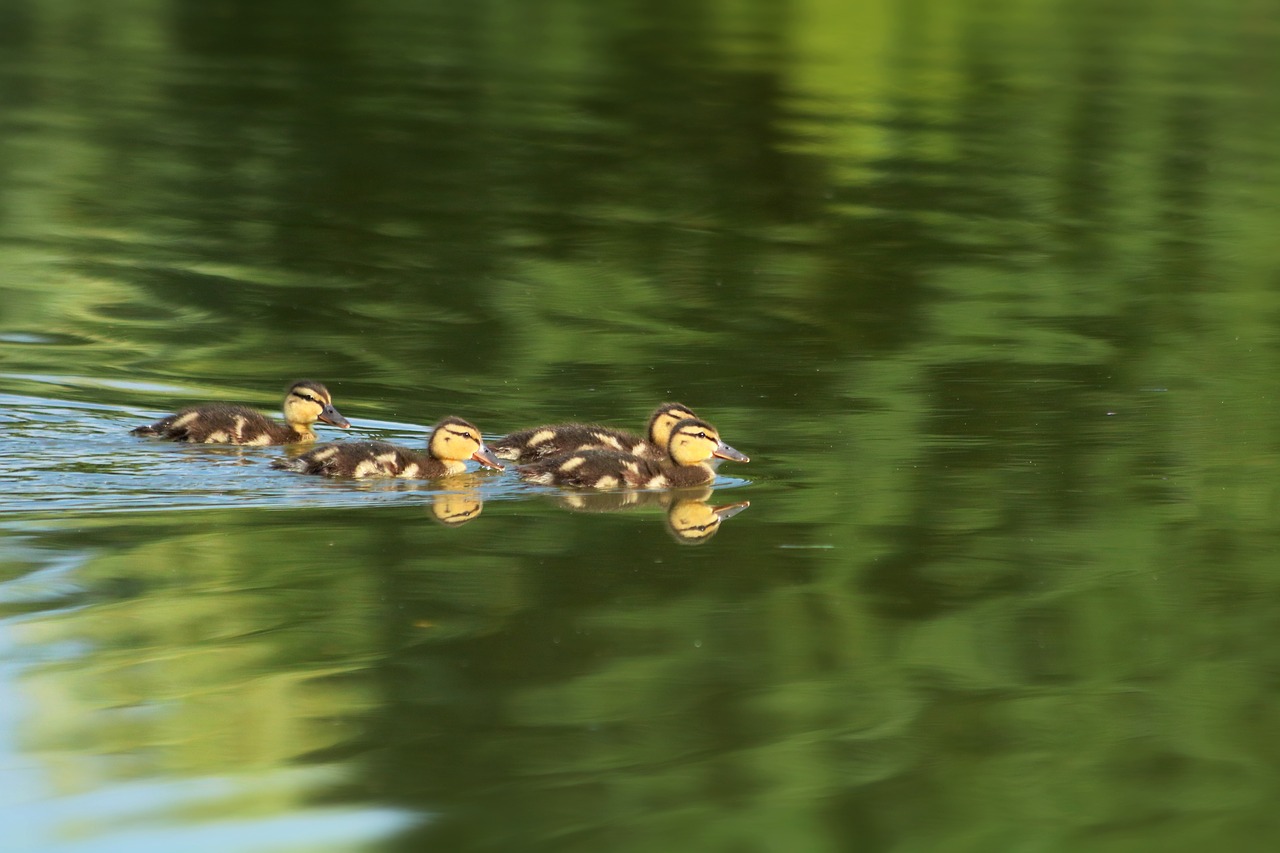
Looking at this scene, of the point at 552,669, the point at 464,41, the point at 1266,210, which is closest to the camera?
the point at 552,669

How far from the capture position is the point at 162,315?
35.6ft

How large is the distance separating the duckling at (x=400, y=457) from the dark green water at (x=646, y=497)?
12cm

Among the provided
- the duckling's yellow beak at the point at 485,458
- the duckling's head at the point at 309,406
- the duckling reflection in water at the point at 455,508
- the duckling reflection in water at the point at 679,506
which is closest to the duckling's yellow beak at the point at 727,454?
the duckling reflection in water at the point at 679,506

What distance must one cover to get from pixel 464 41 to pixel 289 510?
20.4 meters

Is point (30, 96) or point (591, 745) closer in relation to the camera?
point (591, 745)

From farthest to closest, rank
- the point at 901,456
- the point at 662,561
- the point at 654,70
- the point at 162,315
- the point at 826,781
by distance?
the point at 654,70
the point at 162,315
the point at 901,456
the point at 662,561
the point at 826,781

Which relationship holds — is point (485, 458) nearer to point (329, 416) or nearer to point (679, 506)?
point (679, 506)

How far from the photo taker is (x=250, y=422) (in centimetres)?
838

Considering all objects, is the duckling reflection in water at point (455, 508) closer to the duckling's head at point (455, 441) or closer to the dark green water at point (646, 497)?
the dark green water at point (646, 497)

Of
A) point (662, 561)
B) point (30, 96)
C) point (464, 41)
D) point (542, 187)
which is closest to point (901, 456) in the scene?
point (662, 561)

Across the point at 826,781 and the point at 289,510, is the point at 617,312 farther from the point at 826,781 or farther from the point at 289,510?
the point at 826,781

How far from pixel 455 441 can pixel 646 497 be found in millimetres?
702

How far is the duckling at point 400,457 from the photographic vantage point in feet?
25.0

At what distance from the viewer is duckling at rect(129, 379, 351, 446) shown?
26.8 ft
